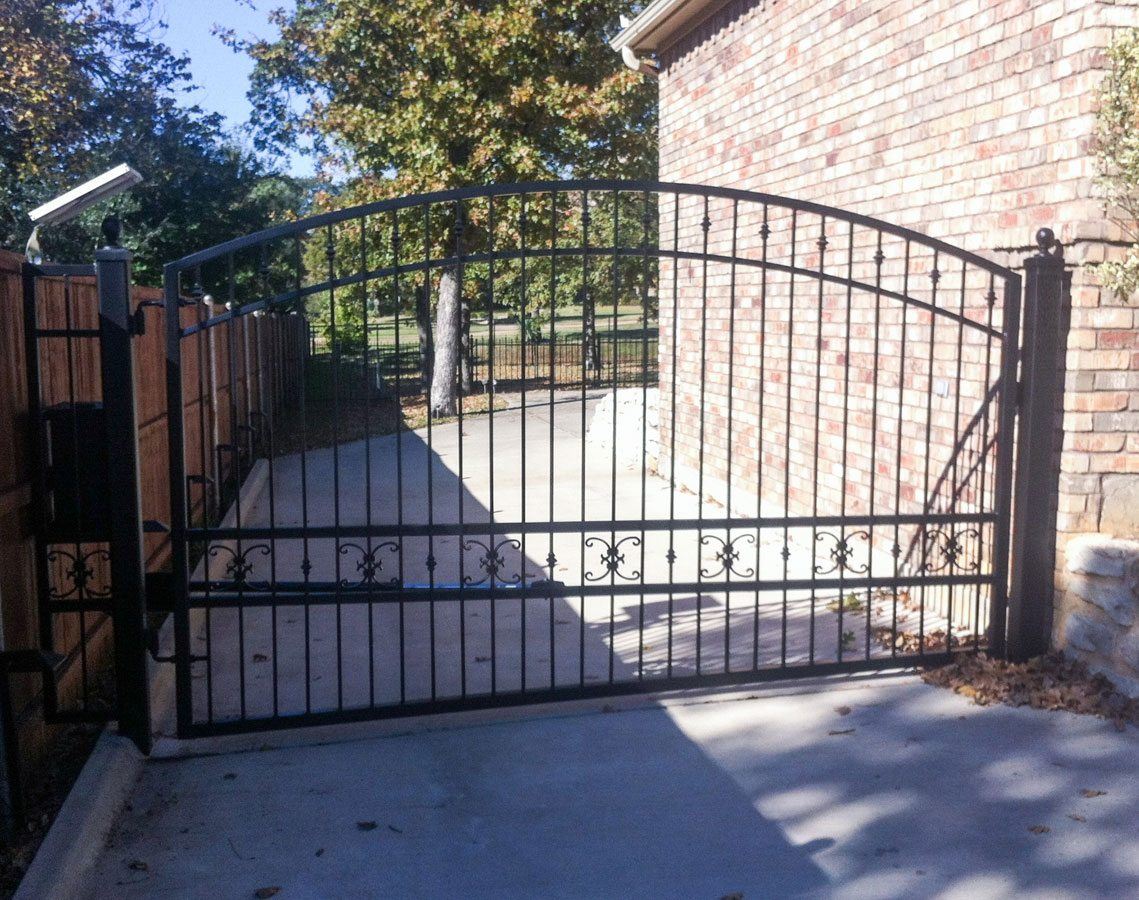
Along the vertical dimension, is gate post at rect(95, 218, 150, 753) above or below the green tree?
below

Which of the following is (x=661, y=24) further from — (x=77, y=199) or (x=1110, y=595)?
(x=1110, y=595)

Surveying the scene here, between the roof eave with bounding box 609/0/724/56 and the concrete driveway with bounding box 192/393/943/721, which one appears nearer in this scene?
the concrete driveway with bounding box 192/393/943/721

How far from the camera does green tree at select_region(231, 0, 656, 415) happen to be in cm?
1912

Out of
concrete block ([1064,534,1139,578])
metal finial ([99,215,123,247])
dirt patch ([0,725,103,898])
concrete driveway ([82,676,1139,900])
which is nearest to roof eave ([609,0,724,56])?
concrete block ([1064,534,1139,578])

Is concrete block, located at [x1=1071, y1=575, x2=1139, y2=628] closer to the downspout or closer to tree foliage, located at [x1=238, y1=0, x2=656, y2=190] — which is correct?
the downspout

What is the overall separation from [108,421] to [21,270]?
70 cm

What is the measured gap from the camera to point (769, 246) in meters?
9.24

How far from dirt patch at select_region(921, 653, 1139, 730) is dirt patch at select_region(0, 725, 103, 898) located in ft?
13.1

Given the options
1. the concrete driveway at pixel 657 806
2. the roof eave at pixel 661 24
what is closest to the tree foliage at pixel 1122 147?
the concrete driveway at pixel 657 806

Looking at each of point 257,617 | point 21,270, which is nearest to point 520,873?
point 21,270

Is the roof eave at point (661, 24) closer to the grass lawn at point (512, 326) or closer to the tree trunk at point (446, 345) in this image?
the tree trunk at point (446, 345)

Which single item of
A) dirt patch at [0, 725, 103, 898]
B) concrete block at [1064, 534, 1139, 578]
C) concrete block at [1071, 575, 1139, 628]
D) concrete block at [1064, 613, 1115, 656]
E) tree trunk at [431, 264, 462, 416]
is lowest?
dirt patch at [0, 725, 103, 898]

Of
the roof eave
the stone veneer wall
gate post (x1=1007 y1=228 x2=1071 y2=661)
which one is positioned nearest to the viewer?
the stone veneer wall

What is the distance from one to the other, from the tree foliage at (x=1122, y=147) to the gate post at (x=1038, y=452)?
0.90 ft
